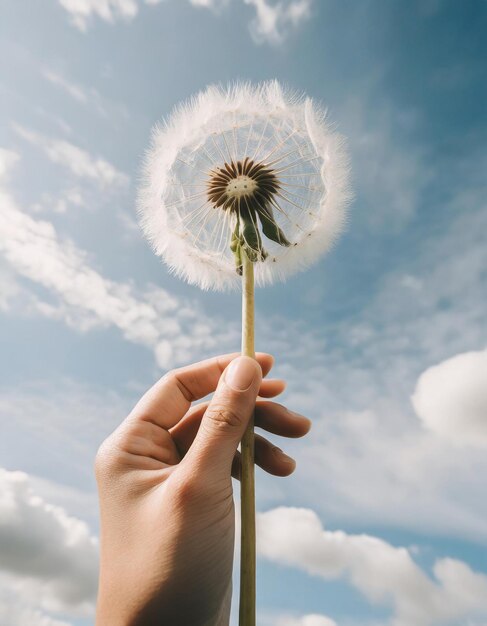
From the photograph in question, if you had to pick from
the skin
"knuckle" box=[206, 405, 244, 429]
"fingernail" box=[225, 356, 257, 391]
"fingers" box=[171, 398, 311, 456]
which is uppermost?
"fingers" box=[171, 398, 311, 456]

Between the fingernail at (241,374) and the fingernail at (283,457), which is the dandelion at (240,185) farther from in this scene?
the fingernail at (283,457)

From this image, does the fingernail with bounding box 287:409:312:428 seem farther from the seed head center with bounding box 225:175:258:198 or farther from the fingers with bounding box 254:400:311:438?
the seed head center with bounding box 225:175:258:198

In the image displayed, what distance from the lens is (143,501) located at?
3414 millimetres

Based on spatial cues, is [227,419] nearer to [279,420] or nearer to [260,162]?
[279,420]

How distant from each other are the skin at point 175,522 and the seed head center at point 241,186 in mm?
1587

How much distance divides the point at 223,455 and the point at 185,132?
3080 millimetres

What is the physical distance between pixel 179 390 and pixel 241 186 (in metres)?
1.97

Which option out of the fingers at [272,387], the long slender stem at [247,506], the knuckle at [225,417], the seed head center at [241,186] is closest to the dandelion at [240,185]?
the seed head center at [241,186]

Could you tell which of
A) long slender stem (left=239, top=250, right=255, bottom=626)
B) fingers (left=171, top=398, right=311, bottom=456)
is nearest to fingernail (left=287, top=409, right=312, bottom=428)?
fingers (left=171, top=398, right=311, bottom=456)

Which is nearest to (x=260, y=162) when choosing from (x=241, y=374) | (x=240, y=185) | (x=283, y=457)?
(x=240, y=185)

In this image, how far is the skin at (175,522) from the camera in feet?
10.4

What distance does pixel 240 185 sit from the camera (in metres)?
4.31

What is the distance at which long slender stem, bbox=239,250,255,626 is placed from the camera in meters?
3.06

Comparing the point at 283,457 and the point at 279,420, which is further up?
the point at 279,420
